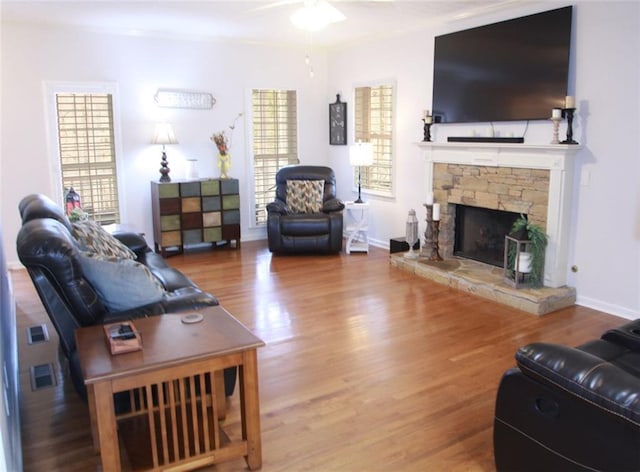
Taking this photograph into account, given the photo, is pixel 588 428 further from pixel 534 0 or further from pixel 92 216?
pixel 92 216

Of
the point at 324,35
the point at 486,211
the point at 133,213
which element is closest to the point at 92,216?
the point at 133,213

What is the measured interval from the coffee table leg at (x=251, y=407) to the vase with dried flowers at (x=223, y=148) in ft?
15.8

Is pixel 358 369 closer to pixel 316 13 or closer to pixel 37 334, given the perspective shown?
pixel 37 334

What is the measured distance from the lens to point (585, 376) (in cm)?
187

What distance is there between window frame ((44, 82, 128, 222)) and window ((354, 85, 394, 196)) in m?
2.96

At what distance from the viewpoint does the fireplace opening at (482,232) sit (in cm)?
537

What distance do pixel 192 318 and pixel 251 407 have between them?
19.8 inches

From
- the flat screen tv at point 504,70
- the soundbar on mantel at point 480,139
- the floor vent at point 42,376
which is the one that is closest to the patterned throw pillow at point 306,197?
the flat screen tv at point 504,70

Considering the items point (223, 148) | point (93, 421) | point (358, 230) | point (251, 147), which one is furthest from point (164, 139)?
point (93, 421)

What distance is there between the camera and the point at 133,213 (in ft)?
21.6

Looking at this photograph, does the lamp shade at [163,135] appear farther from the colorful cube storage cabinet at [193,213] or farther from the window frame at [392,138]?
the window frame at [392,138]

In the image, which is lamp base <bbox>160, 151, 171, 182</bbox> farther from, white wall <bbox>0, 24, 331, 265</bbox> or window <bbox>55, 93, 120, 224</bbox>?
window <bbox>55, 93, 120, 224</bbox>

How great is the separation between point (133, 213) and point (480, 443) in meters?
5.13

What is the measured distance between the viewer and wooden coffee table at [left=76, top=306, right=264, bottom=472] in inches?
80.7
